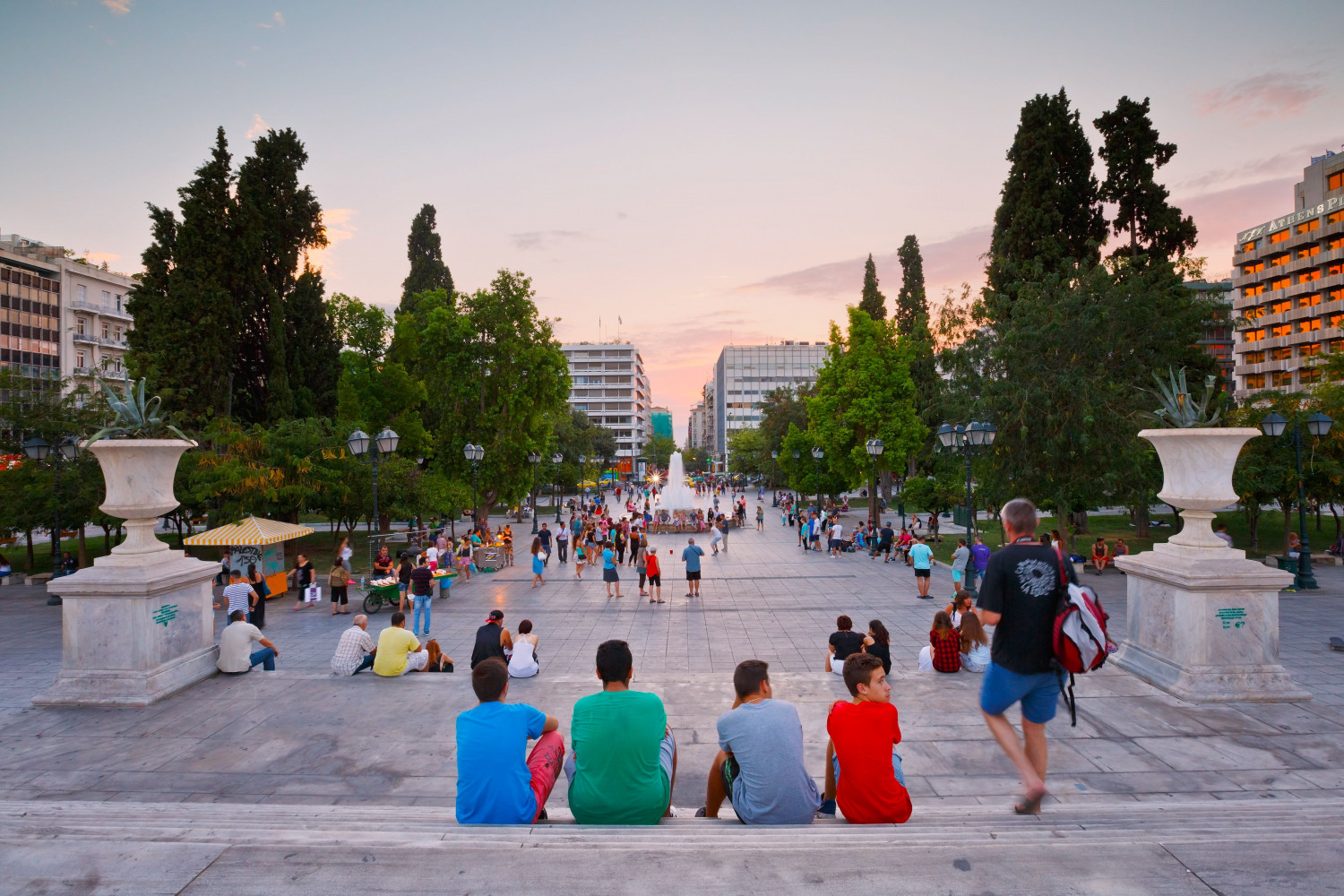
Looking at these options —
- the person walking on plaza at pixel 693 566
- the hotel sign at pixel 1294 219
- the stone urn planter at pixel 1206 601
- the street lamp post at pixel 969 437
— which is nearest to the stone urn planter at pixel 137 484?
the person walking on plaza at pixel 693 566

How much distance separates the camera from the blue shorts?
4016mm

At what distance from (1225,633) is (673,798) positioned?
6074 millimetres

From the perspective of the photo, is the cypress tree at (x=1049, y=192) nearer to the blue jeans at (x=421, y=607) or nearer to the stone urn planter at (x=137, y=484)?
the blue jeans at (x=421, y=607)

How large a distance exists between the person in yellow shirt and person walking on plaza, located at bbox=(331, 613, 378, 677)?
0.21 meters

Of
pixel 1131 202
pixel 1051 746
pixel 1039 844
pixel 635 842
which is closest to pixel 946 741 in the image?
pixel 1051 746

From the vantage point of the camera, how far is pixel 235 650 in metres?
8.27

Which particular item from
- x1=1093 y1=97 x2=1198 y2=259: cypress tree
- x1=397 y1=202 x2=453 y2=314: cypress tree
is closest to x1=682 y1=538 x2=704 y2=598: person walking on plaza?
x1=1093 y1=97 x2=1198 y2=259: cypress tree

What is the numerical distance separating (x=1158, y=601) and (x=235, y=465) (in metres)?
22.1

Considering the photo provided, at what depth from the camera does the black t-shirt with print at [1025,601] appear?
394 centimetres

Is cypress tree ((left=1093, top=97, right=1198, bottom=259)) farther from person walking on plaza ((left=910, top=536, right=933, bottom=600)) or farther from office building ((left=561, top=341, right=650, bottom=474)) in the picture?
office building ((left=561, top=341, right=650, bottom=474))

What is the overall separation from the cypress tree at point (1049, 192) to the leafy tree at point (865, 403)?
8018 mm

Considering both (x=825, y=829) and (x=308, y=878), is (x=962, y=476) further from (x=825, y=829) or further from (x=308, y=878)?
(x=308, y=878)

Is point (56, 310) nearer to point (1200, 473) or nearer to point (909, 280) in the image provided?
point (909, 280)

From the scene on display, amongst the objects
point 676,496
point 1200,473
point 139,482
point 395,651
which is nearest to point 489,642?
point 395,651
